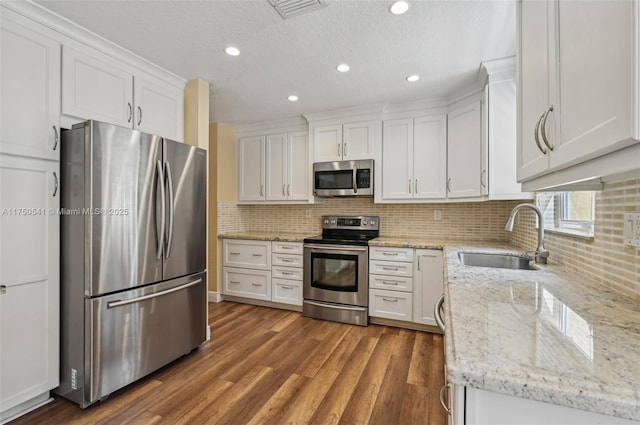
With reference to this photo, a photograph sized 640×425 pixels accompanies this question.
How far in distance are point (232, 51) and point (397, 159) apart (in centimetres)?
197

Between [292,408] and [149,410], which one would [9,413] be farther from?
[292,408]

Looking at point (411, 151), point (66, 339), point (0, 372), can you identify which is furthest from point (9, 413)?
point (411, 151)

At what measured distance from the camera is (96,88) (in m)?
1.99

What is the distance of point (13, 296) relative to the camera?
161 cm

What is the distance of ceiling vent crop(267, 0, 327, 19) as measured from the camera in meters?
1.62

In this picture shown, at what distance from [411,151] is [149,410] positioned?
123 inches

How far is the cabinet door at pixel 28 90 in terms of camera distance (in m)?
1.58

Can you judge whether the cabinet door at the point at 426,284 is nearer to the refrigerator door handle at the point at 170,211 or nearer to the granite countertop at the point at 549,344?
the granite countertop at the point at 549,344

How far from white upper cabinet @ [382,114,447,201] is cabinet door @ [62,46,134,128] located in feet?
8.09

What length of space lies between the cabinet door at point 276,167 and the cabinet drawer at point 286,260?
792mm

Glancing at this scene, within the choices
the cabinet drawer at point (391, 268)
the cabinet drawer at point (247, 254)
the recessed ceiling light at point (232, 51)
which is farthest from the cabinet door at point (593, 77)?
the cabinet drawer at point (247, 254)

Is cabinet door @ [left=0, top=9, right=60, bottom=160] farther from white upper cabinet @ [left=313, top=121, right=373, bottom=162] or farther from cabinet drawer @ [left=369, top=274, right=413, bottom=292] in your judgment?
cabinet drawer @ [left=369, top=274, right=413, bottom=292]

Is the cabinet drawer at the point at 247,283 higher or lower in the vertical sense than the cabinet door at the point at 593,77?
lower

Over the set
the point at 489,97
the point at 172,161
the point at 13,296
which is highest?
the point at 489,97
